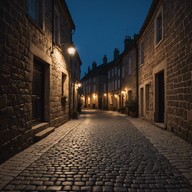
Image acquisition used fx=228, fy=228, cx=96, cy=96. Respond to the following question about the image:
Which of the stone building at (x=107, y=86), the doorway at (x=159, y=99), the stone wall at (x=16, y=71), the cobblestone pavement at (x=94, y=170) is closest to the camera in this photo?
the cobblestone pavement at (x=94, y=170)

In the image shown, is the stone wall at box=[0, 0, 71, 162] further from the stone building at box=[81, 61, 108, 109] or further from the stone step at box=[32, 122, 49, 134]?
the stone building at box=[81, 61, 108, 109]

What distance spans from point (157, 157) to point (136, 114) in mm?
12264

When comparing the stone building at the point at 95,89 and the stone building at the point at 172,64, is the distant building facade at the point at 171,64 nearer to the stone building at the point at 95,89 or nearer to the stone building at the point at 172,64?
the stone building at the point at 172,64

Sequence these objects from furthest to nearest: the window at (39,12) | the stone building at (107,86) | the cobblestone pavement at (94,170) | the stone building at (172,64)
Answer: the stone building at (107,86) → the window at (39,12) → the stone building at (172,64) → the cobblestone pavement at (94,170)

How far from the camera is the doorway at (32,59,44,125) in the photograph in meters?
7.55

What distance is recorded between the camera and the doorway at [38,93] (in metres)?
7.55

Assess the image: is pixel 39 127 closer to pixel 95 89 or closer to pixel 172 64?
pixel 172 64

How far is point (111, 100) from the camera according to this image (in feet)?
113

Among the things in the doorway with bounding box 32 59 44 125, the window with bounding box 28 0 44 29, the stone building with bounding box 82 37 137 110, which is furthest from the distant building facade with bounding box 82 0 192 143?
the stone building with bounding box 82 37 137 110

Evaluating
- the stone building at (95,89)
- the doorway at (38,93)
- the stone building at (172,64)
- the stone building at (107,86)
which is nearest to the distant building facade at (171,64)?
the stone building at (172,64)

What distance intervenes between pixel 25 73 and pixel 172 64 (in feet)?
17.4

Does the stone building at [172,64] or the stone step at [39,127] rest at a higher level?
the stone building at [172,64]

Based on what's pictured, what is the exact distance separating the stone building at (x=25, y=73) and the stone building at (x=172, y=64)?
14.4 feet

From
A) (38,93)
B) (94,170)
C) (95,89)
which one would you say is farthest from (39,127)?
(95,89)
